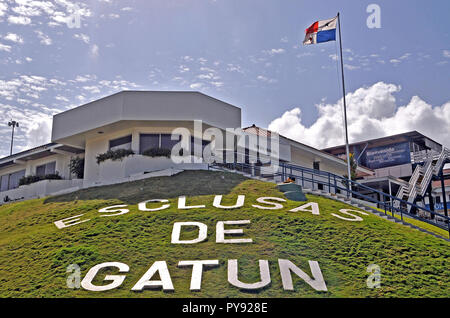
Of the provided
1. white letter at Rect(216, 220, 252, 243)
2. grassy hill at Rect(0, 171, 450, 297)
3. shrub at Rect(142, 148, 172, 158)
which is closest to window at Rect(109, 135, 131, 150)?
shrub at Rect(142, 148, 172, 158)

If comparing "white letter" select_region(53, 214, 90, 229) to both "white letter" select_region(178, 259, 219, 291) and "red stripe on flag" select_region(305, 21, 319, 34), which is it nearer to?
"white letter" select_region(178, 259, 219, 291)

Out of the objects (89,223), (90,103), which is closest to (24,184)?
(90,103)

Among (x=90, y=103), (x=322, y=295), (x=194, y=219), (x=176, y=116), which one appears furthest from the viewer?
(x=90, y=103)

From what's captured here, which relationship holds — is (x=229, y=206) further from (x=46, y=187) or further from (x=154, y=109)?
(x=46, y=187)

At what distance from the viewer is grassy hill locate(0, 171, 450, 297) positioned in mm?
12516

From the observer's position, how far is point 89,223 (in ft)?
58.4

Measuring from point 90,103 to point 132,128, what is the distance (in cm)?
308

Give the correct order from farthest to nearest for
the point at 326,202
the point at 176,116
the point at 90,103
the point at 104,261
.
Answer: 1. the point at 90,103
2. the point at 176,116
3. the point at 326,202
4. the point at 104,261

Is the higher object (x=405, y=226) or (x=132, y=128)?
(x=132, y=128)

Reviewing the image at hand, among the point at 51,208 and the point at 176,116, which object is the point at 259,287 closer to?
the point at 51,208

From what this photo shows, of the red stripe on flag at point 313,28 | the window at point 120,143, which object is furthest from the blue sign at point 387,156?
the window at point 120,143

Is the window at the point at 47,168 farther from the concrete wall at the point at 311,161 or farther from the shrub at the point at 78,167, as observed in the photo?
the concrete wall at the point at 311,161

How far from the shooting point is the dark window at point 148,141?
90.0 feet

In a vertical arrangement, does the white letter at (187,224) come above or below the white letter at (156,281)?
above
